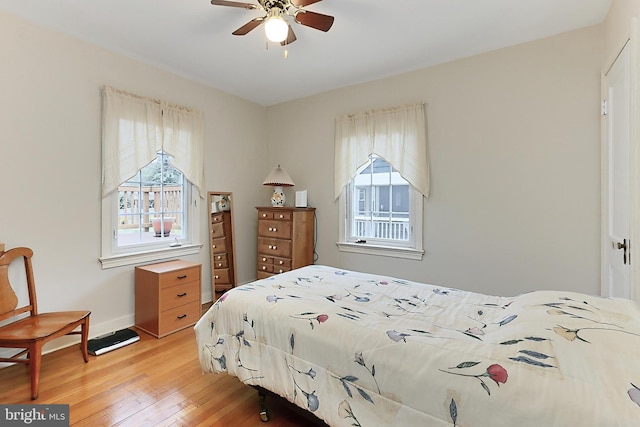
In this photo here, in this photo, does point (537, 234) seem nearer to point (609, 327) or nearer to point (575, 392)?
point (609, 327)

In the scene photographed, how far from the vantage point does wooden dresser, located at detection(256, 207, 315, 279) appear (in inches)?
146

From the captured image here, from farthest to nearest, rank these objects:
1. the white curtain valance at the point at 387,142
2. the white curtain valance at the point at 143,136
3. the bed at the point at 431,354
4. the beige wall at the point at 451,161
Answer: the white curtain valance at the point at 387,142
the white curtain valance at the point at 143,136
the beige wall at the point at 451,161
the bed at the point at 431,354

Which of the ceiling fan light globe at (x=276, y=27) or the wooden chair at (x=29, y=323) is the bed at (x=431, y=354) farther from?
the ceiling fan light globe at (x=276, y=27)

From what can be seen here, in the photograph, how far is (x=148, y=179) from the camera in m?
3.26

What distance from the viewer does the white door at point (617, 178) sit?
1.87 metres

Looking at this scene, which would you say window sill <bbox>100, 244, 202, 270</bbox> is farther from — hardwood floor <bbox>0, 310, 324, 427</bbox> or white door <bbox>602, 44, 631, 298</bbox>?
white door <bbox>602, 44, 631, 298</bbox>

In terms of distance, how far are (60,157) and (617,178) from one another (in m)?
4.23

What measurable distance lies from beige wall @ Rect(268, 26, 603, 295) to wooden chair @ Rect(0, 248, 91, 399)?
9.32 feet

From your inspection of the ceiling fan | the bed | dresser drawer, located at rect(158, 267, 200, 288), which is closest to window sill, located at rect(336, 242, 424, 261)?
the bed

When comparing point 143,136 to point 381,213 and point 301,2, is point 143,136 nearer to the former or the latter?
point 301,2

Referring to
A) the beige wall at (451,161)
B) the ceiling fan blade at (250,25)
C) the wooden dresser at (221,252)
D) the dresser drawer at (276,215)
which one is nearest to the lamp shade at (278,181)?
the dresser drawer at (276,215)

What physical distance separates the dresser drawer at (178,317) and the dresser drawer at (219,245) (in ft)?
2.65

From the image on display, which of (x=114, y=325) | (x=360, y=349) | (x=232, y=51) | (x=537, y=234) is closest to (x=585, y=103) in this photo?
(x=537, y=234)

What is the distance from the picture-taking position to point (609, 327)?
1.17 meters
